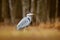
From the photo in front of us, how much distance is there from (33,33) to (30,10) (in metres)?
0.17

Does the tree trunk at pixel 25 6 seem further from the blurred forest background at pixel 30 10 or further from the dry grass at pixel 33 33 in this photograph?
the dry grass at pixel 33 33

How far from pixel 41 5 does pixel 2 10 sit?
11.4 inches

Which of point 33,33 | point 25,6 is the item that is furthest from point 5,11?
point 33,33

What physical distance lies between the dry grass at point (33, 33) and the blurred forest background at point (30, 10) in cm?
5

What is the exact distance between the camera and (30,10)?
48.8 inches

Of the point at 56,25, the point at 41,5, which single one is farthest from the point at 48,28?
the point at 41,5

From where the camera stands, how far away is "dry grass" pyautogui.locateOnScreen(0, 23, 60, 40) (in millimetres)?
1165

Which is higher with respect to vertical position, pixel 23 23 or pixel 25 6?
pixel 25 6

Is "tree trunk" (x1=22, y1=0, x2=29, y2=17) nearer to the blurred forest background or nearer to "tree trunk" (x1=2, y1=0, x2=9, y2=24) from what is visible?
the blurred forest background

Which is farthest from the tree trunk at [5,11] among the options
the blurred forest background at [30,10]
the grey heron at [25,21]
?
the grey heron at [25,21]

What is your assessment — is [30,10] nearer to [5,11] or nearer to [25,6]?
[25,6]

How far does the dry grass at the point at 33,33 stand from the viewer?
1165mm

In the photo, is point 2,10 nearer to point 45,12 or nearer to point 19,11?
point 19,11

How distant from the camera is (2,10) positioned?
125cm
